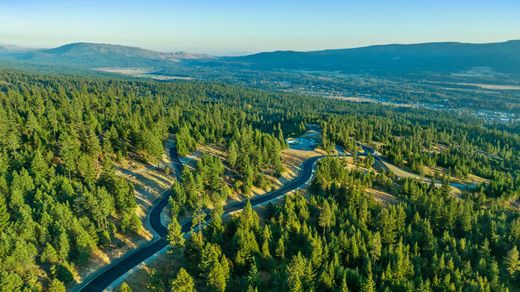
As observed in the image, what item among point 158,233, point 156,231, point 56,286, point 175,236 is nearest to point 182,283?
point 175,236

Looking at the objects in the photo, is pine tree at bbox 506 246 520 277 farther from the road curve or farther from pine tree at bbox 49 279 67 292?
pine tree at bbox 49 279 67 292

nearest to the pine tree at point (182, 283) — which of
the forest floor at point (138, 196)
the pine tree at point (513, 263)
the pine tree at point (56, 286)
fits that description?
the pine tree at point (56, 286)

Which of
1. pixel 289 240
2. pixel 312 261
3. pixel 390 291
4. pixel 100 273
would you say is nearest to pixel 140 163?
pixel 100 273

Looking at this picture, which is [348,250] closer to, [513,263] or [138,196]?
[513,263]

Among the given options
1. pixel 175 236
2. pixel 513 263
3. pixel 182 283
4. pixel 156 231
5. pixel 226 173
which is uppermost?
pixel 175 236

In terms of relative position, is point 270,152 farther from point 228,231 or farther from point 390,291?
point 390,291

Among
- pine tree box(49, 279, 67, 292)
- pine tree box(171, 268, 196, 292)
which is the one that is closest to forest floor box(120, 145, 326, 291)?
pine tree box(171, 268, 196, 292)

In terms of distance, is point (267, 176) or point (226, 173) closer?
point (226, 173)
